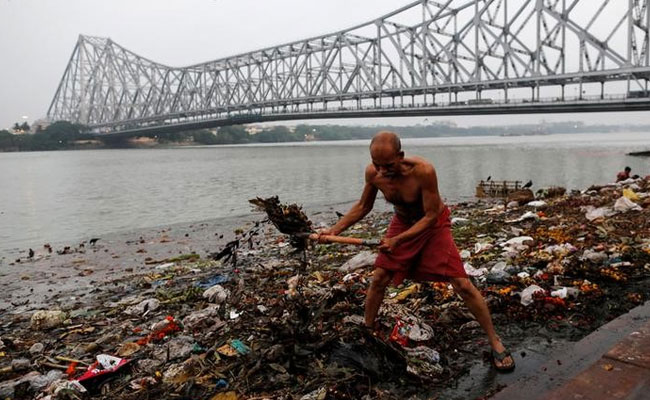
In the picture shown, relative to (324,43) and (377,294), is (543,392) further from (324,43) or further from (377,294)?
(324,43)

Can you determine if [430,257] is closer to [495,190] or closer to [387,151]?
[387,151]

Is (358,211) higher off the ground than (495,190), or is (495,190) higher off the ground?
(358,211)

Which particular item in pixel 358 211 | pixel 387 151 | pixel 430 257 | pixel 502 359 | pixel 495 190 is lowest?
pixel 495 190

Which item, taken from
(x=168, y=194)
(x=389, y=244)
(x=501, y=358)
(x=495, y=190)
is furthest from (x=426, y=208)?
(x=168, y=194)

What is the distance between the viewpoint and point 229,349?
3195 mm

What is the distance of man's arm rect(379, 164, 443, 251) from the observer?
2.70 m

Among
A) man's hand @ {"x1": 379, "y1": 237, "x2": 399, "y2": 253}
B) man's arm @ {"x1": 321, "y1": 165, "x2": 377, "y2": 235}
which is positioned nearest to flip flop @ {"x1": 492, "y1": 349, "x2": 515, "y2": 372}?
man's hand @ {"x1": 379, "y1": 237, "x2": 399, "y2": 253}

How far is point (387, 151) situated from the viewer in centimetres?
265

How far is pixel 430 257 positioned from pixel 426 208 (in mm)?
305

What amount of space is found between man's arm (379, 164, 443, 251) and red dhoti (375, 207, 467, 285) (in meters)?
0.05

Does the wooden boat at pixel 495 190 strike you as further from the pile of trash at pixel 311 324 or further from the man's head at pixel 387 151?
the man's head at pixel 387 151

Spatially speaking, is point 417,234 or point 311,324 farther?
point 311,324

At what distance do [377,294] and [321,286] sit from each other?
179 cm

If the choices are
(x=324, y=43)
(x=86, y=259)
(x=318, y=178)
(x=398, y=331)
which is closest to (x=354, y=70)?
(x=324, y=43)
